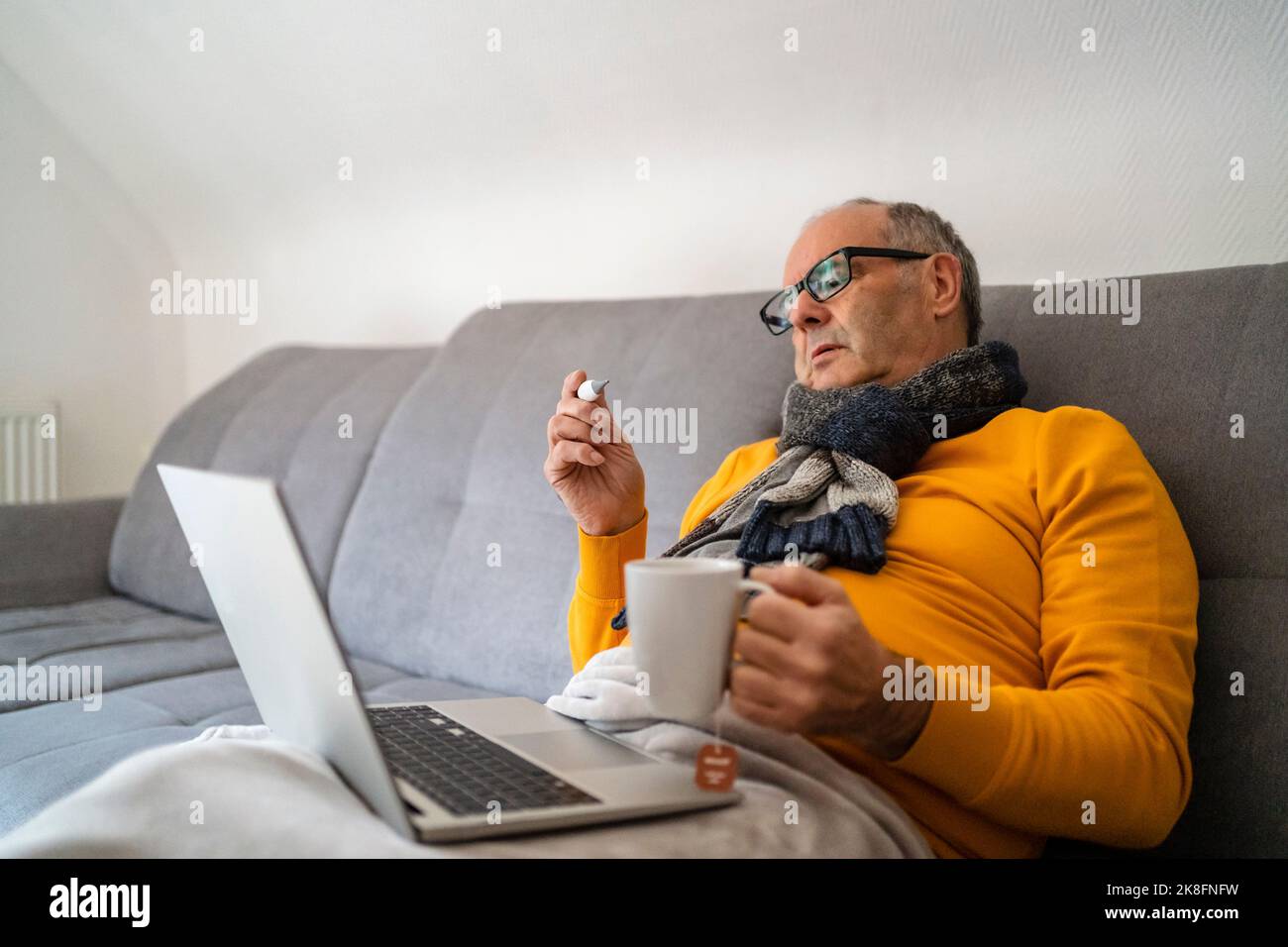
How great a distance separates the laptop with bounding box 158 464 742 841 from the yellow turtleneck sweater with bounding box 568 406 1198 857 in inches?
7.7

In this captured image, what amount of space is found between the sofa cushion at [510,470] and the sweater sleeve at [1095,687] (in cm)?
56

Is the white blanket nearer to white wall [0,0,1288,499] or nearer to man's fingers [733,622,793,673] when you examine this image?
man's fingers [733,622,793,673]

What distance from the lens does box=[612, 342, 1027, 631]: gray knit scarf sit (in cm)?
105

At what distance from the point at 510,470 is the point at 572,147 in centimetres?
84

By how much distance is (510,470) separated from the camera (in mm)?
1769

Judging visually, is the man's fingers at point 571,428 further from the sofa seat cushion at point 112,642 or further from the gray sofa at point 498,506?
the sofa seat cushion at point 112,642

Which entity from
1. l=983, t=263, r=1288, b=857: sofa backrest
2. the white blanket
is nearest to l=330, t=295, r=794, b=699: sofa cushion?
l=983, t=263, r=1288, b=857: sofa backrest

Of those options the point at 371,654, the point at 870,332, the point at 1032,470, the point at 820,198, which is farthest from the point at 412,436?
the point at 1032,470

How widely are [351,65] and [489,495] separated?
1321 mm

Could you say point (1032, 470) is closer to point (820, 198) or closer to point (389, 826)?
point (389, 826)

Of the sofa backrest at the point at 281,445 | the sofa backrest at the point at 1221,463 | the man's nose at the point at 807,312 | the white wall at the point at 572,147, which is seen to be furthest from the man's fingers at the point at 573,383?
the sofa backrest at the point at 281,445

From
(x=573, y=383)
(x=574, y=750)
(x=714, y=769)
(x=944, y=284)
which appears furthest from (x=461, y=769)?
(x=944, y=284)

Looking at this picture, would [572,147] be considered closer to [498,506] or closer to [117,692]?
[498,506]
